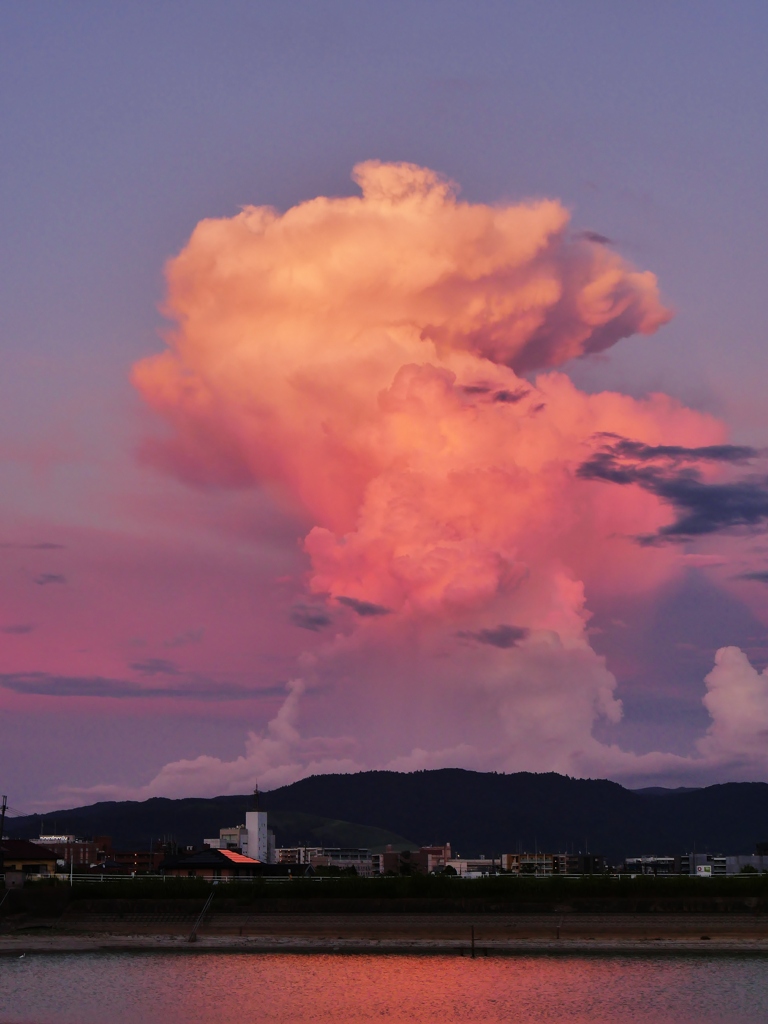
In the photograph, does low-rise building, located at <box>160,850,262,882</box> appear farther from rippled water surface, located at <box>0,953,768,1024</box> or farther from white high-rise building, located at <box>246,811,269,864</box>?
white high-rise building, located at <box>246,811,269,864</box>

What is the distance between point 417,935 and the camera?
3260 inches

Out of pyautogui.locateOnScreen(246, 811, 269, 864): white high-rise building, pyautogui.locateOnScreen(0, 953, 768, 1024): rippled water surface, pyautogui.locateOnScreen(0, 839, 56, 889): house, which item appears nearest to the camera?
pyautogui.locateOnScreen(0, 953, 768, 1024): rippled water surface

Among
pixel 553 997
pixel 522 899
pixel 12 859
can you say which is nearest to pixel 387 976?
pixel 553 997

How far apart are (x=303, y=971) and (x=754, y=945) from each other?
88.6ft

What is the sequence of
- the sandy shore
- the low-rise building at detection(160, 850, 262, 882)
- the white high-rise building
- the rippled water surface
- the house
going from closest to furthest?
the rippled water surface, the sandy shore, the low-rise building at detection(160, 850, 262, 882), the house, the white high-rise building

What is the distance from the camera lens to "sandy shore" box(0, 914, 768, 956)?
79.2m

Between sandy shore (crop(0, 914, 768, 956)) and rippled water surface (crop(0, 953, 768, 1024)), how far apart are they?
198cm

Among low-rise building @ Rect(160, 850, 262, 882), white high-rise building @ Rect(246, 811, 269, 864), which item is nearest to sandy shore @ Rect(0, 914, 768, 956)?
low-rise building @ Rect(160, 850, 262, 882)

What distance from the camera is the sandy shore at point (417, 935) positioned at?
79188 millimetres

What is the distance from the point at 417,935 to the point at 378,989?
17772 millimetres

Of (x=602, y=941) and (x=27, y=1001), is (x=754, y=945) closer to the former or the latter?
(x=602, y=941)

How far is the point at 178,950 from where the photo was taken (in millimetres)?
80750

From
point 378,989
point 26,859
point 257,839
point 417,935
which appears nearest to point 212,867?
point 26,859

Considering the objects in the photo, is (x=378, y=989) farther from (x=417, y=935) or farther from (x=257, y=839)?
(x=257, y=839)
